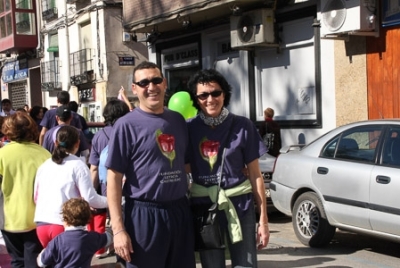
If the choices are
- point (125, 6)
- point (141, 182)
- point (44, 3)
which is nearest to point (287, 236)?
point (141, 182)

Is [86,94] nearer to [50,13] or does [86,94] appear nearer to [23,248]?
[50,13]

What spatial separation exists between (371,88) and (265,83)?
11.0ft

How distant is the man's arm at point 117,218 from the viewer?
3.56 meters

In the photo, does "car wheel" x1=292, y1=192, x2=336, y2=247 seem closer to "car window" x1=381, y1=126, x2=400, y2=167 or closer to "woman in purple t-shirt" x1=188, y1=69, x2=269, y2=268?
"car window" x1=381, y1=126, x2=400, y2=167

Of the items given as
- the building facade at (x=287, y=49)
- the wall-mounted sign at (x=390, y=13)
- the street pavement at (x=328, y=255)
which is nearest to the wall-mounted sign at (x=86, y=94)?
the building facade at (x=287, y=49)

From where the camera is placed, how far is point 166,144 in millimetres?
3701

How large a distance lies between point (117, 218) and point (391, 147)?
3903 millimetres

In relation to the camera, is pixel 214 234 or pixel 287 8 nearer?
pixel 214 234

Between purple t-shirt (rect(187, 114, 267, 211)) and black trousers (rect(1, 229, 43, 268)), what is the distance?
1.89 m

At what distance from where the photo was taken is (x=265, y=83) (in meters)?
14.2

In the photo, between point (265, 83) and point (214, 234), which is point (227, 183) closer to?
point (214, 234)

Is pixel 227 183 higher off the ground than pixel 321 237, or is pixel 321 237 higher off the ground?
pixel 227 183

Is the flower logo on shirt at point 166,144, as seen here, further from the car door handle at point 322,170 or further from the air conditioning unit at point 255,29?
the air conditioning unit at point 255,29

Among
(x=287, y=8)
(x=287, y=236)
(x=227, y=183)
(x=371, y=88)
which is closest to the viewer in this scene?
(x=227, y=183)
